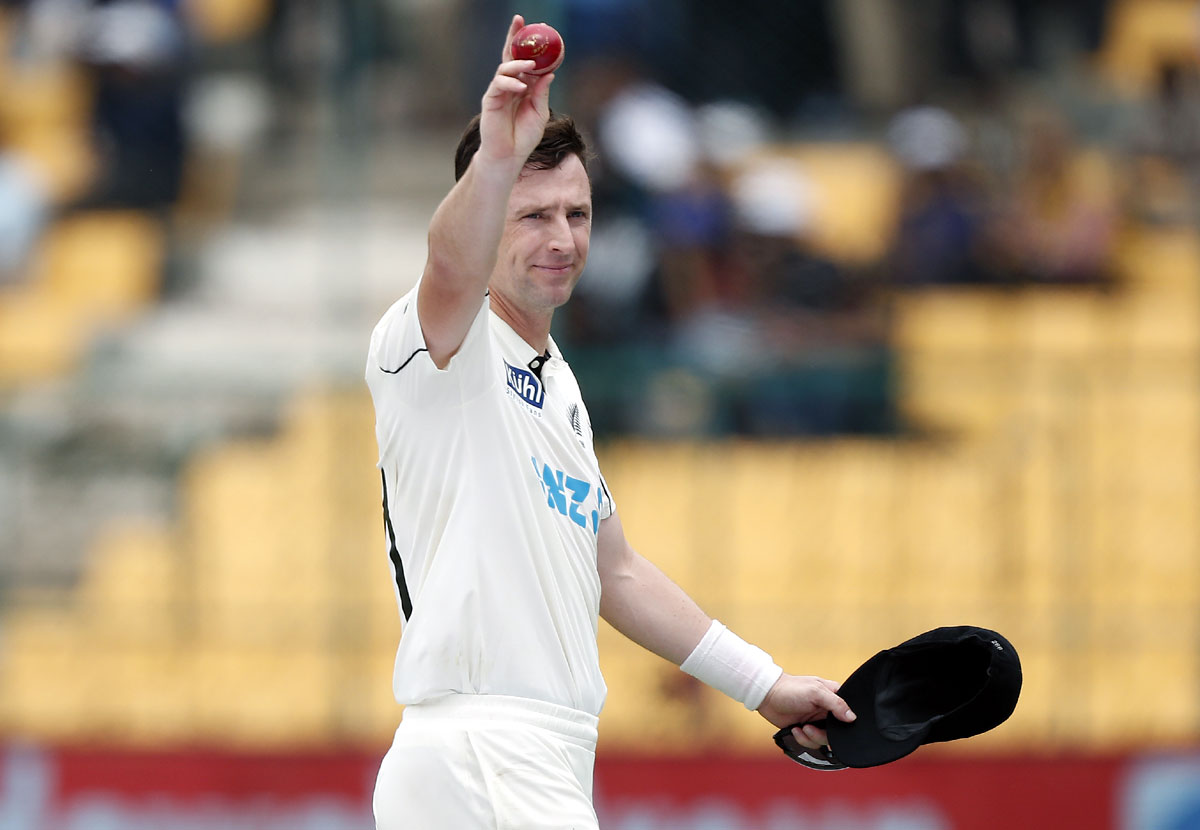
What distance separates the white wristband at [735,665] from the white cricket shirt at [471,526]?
533 millimetres

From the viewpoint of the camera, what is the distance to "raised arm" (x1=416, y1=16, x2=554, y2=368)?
3.34 meters

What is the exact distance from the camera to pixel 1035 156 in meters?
10.7

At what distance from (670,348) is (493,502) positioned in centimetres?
561

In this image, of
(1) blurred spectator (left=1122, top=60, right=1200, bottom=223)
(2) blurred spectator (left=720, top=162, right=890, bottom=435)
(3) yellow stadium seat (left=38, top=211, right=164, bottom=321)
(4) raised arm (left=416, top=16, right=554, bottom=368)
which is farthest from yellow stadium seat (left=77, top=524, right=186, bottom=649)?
(1) blurred spectator (left=1122, top=60, right=1200, bottom=223)

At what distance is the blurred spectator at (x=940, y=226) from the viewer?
10320 mm

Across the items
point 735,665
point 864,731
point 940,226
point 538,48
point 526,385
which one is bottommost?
point 864,731

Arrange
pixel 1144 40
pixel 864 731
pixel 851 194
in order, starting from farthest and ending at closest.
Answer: pixel 1144 40
pixel 851 194
pixel 864 731

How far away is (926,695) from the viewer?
164 inches

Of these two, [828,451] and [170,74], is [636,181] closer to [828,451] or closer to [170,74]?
[828,451]

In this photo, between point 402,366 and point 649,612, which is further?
point 649,612

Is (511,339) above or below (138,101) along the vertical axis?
below

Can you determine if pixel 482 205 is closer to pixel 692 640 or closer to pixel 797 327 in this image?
pixel 692 640

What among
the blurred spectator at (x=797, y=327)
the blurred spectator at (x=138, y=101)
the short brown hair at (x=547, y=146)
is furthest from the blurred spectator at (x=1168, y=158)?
the short brown hair at (x=547, y=146)

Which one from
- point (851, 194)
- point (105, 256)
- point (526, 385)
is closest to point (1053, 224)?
point (851, 194)
